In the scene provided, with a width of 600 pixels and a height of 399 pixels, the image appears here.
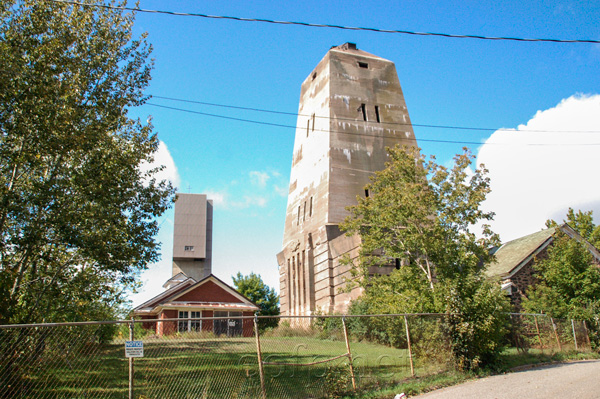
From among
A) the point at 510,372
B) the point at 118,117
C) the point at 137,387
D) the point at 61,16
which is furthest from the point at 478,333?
the point at 61,16

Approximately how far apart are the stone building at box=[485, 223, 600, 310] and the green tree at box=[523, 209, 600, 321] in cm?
151

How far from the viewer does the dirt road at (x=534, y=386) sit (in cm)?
1058

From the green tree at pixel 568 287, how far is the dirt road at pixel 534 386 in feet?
31.1

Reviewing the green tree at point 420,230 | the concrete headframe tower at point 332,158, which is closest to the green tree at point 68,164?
the green tree at point 420,230

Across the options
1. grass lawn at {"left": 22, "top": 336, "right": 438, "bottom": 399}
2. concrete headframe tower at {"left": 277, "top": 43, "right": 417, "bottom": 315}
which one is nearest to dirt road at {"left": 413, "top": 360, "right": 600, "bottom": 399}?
grass lawn at {"left": 22, "top": 336, "right": 438, "bottom": 399}

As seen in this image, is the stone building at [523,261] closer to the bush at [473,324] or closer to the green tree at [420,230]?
the green tree at [420,230]

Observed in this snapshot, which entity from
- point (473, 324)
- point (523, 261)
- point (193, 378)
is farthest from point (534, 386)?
point (523, 261)

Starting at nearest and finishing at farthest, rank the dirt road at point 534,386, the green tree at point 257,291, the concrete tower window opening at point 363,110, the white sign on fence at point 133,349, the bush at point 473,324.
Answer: the white sign on fence at point 133,349, the dirt road at point 534,386, the bush at point 473,324, the concrete tower window opening at point 363,110, the green tree at point 257,291

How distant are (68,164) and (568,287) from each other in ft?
79.0

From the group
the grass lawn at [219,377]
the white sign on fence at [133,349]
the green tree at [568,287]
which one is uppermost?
the green tree at [568,287]

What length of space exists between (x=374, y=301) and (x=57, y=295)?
481 inches

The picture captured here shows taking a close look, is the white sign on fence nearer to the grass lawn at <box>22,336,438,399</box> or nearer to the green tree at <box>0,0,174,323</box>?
the grass lawn at <box>22,336,438,399</box>

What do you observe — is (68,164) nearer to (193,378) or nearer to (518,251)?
(193,378)

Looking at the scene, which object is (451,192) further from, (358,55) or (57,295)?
(358,55)
